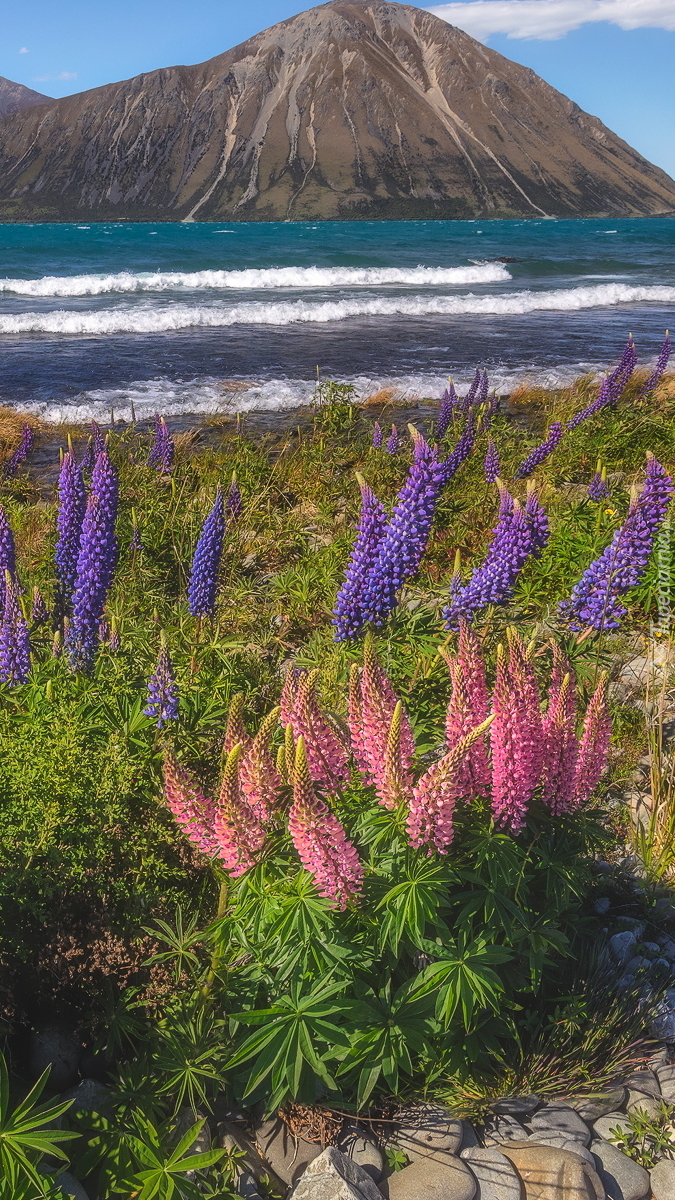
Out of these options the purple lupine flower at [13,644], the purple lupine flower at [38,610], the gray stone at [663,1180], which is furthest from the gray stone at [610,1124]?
the purple lupine flower at [38,610]

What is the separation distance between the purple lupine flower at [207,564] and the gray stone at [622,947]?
8.06 ft

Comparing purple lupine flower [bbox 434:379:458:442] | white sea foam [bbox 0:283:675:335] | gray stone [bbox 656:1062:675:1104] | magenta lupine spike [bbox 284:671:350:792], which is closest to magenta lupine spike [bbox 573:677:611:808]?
magenta lupine spike [bbox 284:671:350:792]

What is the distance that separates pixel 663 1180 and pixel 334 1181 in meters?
1.01

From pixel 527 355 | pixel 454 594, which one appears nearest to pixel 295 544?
pixel 454 594

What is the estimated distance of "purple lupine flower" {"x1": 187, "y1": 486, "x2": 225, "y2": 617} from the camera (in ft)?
12.6

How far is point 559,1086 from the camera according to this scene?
241cm

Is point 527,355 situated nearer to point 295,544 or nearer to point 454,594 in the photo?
point 295,544

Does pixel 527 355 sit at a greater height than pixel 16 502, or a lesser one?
greater

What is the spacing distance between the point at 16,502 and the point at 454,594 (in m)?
5.49

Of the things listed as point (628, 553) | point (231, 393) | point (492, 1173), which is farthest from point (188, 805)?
point (231, 393)

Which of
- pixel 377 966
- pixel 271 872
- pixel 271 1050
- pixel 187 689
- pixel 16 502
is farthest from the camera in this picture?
pixel 16 502

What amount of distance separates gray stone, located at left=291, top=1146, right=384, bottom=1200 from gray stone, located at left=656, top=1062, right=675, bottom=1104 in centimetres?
106

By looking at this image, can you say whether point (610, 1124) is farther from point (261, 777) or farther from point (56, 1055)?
point (56, 1055)

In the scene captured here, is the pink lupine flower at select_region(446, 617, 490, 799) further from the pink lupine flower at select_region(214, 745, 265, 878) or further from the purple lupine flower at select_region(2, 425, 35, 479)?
the purple lupine flower at select_region(2, 425, 35, 479)
